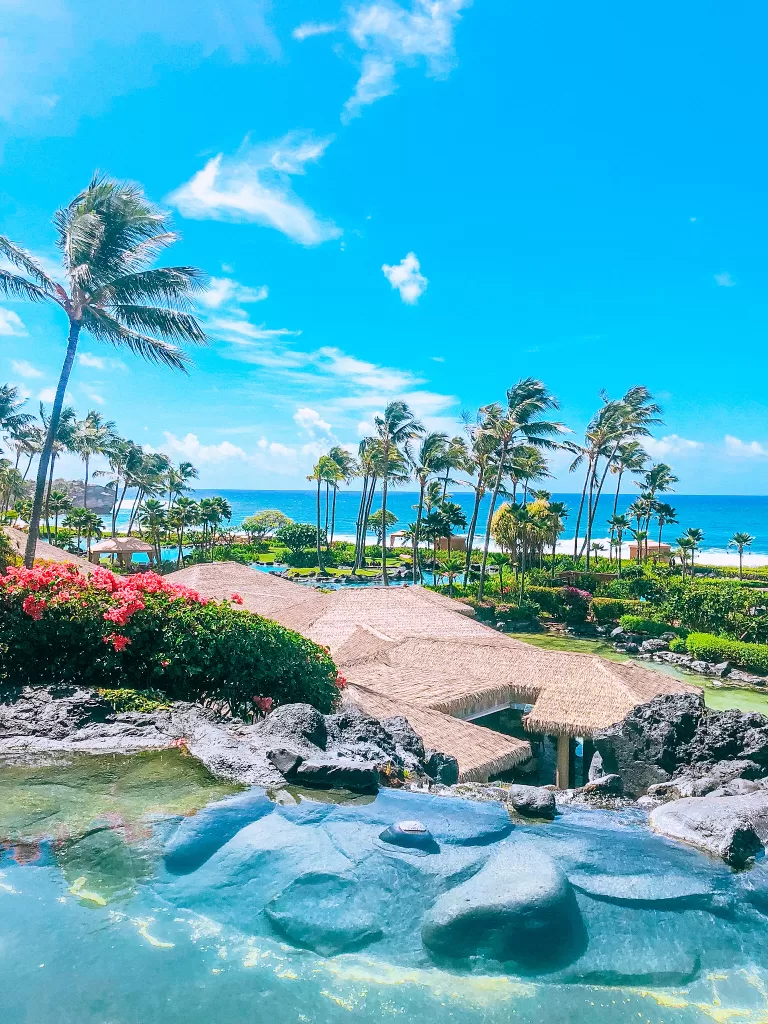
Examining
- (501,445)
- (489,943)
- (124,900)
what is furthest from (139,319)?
(501,445)

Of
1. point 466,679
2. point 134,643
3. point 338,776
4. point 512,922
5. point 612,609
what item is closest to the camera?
point 512,922

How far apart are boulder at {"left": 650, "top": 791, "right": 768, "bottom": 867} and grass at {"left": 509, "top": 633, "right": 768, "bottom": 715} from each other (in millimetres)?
9502

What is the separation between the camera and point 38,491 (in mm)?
16906

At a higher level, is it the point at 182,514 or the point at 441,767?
the point at 182,514

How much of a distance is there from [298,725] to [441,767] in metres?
2.21

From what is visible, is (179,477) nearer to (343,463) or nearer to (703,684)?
(343,463)

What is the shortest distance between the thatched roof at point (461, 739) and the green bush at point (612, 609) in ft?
81.8

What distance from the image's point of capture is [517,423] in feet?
124

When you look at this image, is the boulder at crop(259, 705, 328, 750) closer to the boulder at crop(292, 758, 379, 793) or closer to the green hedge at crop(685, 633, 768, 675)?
the boulder at crop(292, 758, 379, 793)

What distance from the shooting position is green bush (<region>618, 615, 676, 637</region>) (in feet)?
102

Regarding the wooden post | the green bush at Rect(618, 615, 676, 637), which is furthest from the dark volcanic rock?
the green bush at Rect(618, 615, 676, 637)

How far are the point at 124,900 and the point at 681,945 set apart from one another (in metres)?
3.53

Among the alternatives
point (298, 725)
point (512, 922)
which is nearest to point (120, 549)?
point (298, 725)

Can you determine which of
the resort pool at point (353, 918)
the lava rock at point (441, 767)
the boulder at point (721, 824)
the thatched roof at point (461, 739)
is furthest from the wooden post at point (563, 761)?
the resort pool at point (353, 918)
